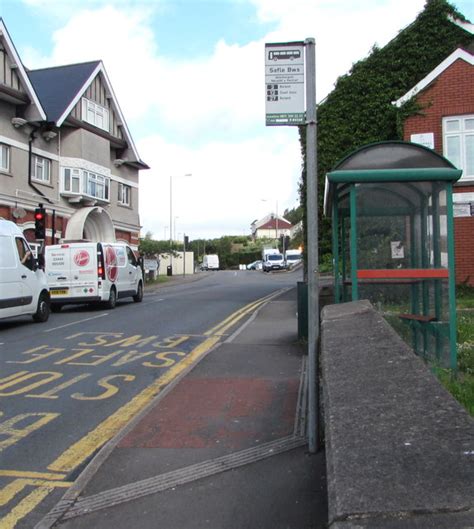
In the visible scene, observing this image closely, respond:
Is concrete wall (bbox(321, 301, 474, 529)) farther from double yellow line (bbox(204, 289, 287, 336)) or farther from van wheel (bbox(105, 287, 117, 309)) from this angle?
van wheel (bbox(105, 287, 117, 309))

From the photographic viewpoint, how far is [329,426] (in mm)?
2395

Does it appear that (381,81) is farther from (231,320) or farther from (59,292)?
(59,292)

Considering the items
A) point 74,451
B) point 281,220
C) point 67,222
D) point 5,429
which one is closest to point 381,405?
point 74,451

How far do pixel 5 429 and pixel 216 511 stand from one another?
280cm

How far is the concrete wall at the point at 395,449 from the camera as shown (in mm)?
1739

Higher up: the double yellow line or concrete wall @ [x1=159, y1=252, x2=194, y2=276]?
concrete wall @ [x1=159, y1=252, x2=194, y2=276]

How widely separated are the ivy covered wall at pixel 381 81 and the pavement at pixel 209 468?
502 inches

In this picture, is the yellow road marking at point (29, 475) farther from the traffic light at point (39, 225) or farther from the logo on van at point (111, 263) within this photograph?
the traffic light at point (39, 225)

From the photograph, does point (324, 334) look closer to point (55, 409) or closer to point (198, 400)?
point (198, 400)

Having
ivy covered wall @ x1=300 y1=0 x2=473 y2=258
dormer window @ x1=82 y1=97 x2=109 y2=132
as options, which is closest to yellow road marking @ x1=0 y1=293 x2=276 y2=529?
ivy covered wall @ x1=300 y1=0 x2=473 y2=258

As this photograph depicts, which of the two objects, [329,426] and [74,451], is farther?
[74,451]

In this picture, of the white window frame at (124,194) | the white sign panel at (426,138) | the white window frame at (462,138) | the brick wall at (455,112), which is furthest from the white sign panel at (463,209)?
the white window frame at (124,194)

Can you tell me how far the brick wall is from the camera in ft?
49.0

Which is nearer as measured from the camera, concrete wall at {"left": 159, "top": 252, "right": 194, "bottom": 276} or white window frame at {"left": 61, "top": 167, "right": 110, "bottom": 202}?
white window frame at {"left": 61, "top": 167, "right": 110, "bottom": 202}
